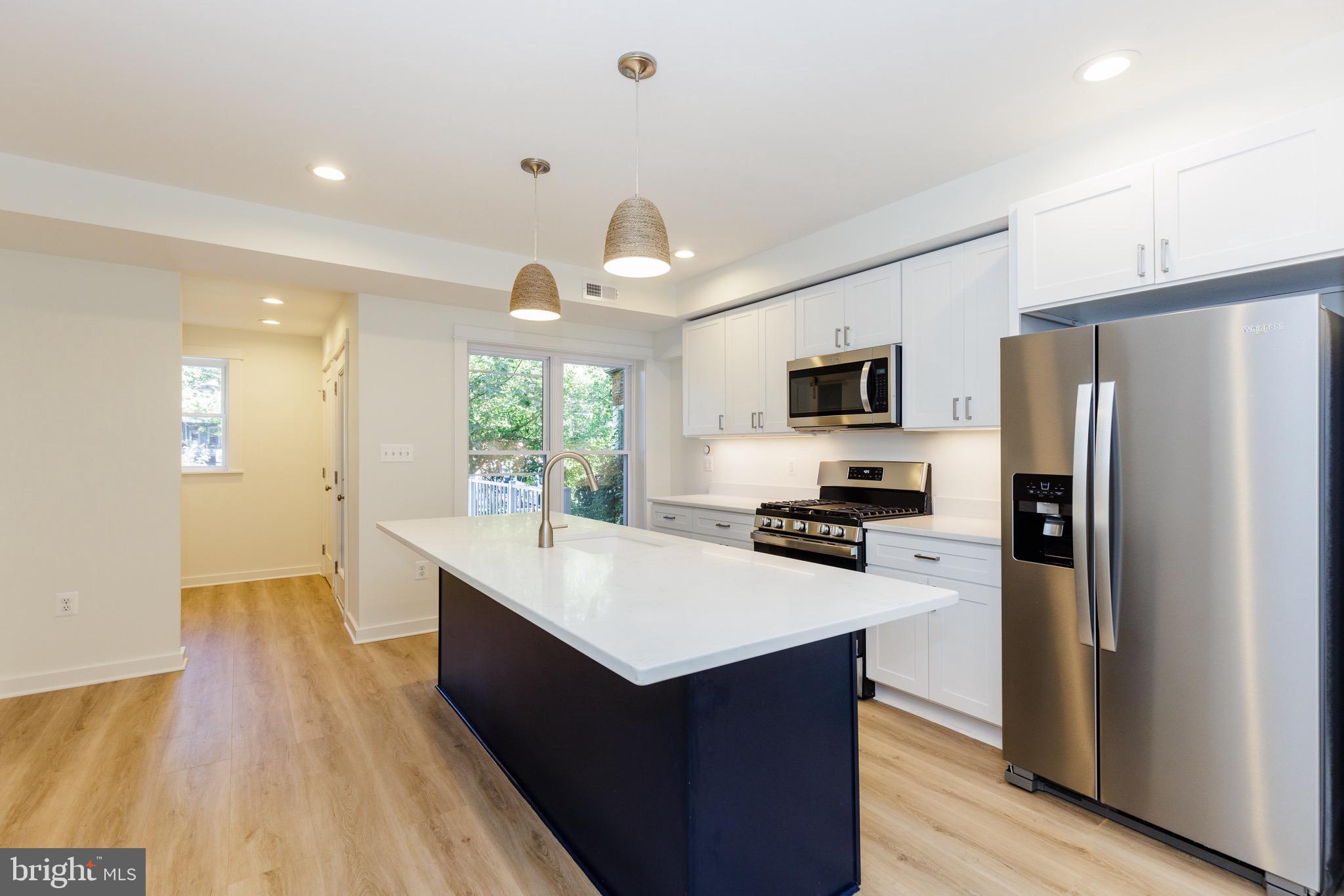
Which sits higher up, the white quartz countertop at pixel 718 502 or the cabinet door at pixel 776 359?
the cabinet door at pixel 776 359

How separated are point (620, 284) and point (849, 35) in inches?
105

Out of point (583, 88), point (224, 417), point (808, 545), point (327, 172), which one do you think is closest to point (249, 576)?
point (224, 417)

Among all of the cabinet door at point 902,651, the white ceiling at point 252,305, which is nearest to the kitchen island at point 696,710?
the cabinet door at point 902,651

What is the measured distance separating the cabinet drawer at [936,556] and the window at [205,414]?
578 centimetres

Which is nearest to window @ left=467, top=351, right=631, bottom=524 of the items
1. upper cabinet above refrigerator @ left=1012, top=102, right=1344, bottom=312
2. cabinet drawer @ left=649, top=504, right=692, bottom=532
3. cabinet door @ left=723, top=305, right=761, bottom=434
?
cabinet drawer @ left=649, top=504, right=692, bottom=532

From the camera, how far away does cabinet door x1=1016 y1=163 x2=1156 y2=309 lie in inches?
83.1

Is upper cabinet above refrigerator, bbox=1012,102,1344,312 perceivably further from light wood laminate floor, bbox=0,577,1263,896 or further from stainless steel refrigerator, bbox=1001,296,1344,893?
light wood laminate floor, bbox=0,577,1263,896

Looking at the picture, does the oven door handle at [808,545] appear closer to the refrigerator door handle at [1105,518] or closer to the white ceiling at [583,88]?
the refrigerator door handle at [1105,518]

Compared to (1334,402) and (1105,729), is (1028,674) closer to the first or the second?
(1105,729)

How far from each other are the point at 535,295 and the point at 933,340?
192 centimetres

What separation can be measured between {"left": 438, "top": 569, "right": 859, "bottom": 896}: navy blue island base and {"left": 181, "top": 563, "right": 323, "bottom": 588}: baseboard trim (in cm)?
515

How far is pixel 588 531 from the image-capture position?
280 cm

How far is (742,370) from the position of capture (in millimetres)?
4273

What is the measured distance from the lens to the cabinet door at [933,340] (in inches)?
117
